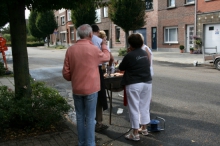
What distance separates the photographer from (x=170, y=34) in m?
25.7

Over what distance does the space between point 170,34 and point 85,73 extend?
23184 mm

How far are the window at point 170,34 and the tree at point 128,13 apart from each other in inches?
176

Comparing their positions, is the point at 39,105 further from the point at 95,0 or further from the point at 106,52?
the point at 95,0

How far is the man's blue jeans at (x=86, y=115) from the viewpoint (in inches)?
149

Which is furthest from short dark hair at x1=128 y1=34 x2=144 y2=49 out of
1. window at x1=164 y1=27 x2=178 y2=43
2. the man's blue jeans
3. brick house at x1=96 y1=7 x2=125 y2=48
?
brick house at x1=96 y1=7 x2=125 y2=48

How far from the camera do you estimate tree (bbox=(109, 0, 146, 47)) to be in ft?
69.8

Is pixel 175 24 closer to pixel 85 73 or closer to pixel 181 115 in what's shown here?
pixel 181 115

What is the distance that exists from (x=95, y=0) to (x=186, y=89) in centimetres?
472

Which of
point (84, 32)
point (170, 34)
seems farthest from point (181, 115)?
point (170, 34)

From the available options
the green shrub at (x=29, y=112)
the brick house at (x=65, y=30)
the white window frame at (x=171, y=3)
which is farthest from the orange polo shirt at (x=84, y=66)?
the brick house at (x=65, y=30)

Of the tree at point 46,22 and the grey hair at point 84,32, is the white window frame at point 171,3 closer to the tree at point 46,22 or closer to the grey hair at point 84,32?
the grey hair at point 84,32

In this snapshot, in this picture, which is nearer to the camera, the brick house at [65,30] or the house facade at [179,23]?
the house facade at [179,23]

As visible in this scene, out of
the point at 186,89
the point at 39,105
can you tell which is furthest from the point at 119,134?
the point at 186,89

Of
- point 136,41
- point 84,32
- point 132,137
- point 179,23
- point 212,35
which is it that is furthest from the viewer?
point 179,23
